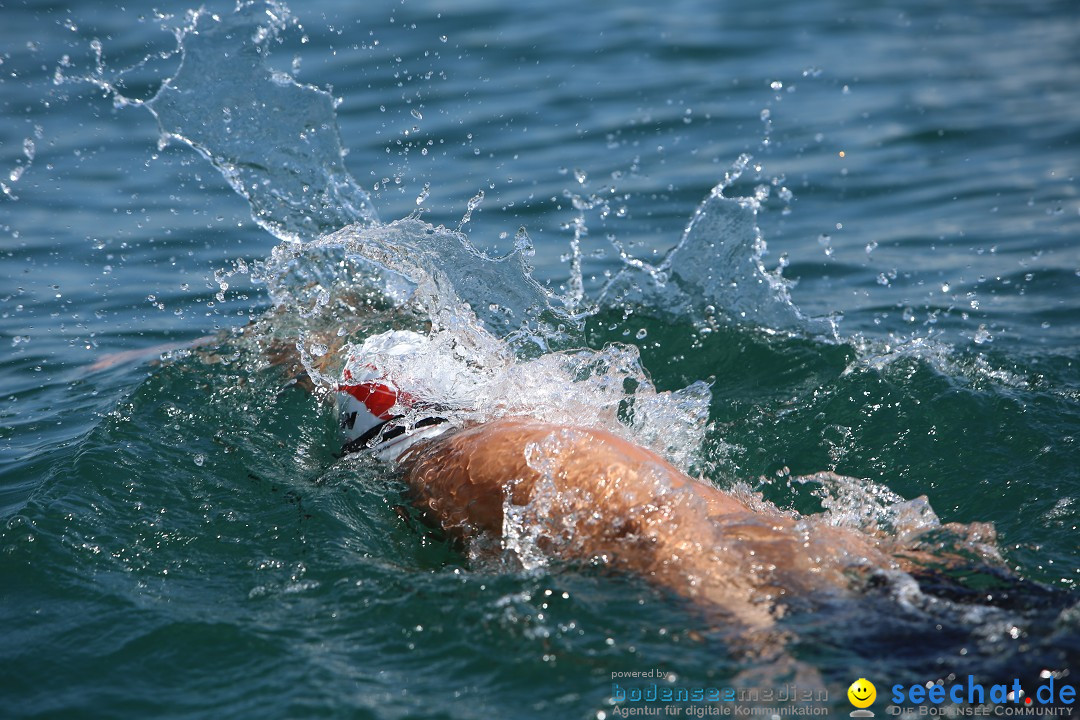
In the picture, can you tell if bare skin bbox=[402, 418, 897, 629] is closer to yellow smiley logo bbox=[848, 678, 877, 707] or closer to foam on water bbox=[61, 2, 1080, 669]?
foam on water bbox=[61, 2, 1080, 669]

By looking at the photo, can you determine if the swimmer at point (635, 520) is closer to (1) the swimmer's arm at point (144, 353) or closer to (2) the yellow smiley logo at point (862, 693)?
(2) the yellow smiley logo at point (862, 693)

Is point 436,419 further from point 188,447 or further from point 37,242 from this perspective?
point 37,242

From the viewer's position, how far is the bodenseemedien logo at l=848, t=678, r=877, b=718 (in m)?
2.95

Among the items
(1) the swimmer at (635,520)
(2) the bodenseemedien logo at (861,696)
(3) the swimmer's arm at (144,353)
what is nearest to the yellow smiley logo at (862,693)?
(2) the bodenseemedien logo at (861,696)

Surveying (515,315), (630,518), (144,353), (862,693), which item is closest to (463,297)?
(515,315)

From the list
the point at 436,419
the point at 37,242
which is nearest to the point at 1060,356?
the point at 436,419

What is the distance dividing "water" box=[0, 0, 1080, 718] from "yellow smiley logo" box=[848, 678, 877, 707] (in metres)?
0.04

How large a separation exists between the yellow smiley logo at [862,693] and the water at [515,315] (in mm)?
45

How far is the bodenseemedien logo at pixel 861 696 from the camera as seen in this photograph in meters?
2.95

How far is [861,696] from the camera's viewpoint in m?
2.98

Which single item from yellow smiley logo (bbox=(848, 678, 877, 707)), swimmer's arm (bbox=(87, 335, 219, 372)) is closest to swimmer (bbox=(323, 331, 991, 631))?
yellow smiley logo (bbox=(848, 678, 877, 707))

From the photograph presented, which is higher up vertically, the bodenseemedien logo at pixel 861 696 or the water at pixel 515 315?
the water at pixel 515 315

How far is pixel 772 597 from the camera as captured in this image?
3369mm

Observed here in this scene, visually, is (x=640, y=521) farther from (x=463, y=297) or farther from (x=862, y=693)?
(x=463, y=297)
